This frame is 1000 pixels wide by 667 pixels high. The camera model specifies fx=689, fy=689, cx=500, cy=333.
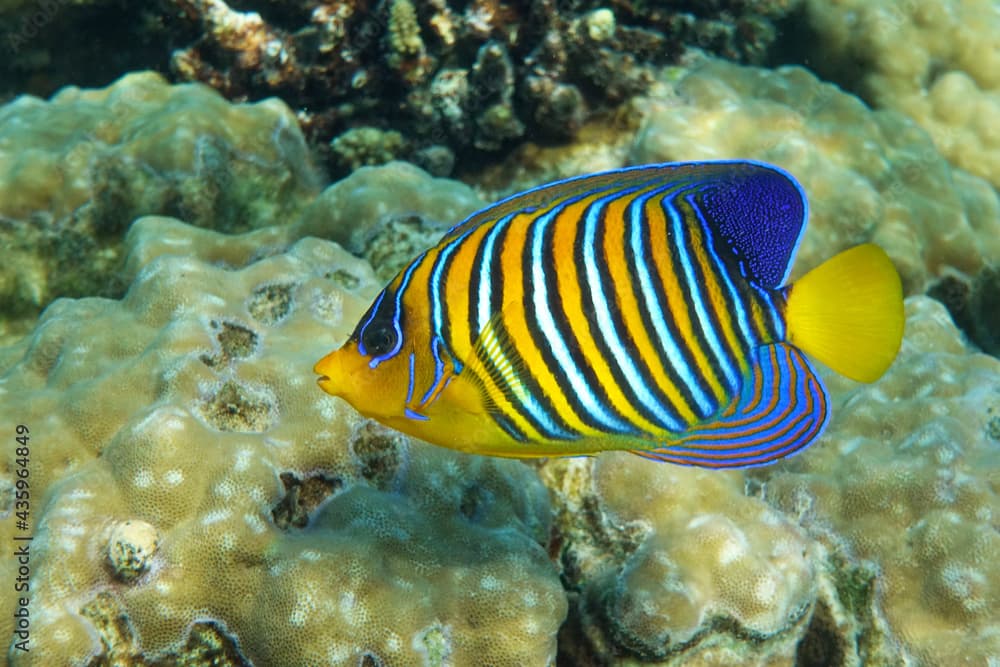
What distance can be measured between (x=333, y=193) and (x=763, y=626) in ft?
10.4

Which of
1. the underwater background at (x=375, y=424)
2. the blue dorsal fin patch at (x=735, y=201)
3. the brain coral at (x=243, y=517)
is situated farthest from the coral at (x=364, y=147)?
the blue dorsal fin patch at (x=735, y=201)

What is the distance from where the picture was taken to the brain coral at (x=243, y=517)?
235cm

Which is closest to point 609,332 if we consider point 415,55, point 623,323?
point 623,323

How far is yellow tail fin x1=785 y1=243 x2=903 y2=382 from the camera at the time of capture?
1655mm

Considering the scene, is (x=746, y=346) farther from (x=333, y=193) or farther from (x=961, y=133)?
(x=961, y=133)

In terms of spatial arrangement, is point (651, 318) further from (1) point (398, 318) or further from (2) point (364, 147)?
(2) point (364, 147)

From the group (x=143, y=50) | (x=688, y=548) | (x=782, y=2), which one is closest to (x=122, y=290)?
(x=143, y=50)

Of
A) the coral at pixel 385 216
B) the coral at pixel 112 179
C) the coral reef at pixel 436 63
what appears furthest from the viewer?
the coral reef at pixel 436 63

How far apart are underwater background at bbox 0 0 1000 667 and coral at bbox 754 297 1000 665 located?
0.01 metres

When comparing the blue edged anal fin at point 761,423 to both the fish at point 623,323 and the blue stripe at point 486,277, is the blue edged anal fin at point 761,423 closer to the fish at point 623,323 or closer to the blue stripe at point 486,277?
the fish at point 623,323

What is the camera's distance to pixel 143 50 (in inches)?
243

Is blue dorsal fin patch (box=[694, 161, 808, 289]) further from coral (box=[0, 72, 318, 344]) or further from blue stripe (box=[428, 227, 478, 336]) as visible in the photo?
coral (box=[0, 72, 318, 344])

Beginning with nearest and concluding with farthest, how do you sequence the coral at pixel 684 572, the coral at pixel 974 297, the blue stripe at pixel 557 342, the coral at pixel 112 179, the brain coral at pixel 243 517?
1. the blue stripe at pixel 557 342
2. the brain coral at pixel 243 517
3. the coral at pixel 684 572
4. the coral at pixel 112 179
5. the coral at pixel 974 297

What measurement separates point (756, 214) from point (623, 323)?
18.6 inches
